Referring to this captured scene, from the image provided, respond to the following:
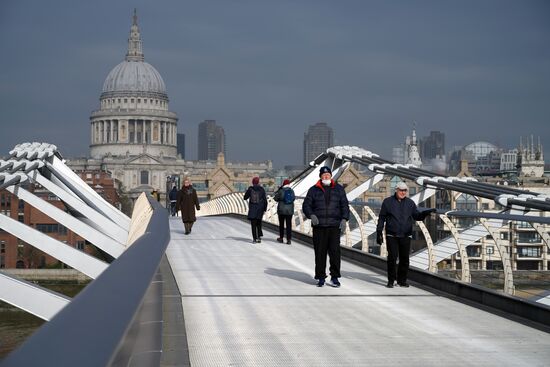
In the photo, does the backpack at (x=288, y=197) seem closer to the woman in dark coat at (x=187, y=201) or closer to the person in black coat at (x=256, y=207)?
the person in black coat at (x=256, y=207)

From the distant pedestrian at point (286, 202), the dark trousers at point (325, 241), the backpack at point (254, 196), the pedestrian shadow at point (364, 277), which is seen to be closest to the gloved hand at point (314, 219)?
the dark trousers at point (325, 241)

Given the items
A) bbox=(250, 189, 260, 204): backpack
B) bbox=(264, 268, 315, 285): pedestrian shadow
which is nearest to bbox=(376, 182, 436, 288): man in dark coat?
bbox=(264, 268, 315, 285): pedestrian shadow

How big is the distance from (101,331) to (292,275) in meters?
11.3

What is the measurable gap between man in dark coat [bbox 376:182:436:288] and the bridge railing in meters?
8.05

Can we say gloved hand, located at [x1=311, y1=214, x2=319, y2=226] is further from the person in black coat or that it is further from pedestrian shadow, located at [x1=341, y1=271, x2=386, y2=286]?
the person in black coat

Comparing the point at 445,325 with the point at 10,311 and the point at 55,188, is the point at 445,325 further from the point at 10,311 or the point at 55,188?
the point at 10,311

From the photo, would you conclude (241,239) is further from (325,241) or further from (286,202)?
(325,241)

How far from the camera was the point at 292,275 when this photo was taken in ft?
43.1

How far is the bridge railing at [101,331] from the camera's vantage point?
1.75 meters

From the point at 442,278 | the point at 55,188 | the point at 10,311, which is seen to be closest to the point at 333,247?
the point at 442,278

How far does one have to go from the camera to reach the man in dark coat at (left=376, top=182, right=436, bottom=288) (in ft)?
37.4

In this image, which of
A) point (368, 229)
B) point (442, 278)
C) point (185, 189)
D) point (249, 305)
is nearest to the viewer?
point (249, 305)

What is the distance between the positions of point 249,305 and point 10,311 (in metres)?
60.0

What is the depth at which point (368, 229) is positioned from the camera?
60.5ft
